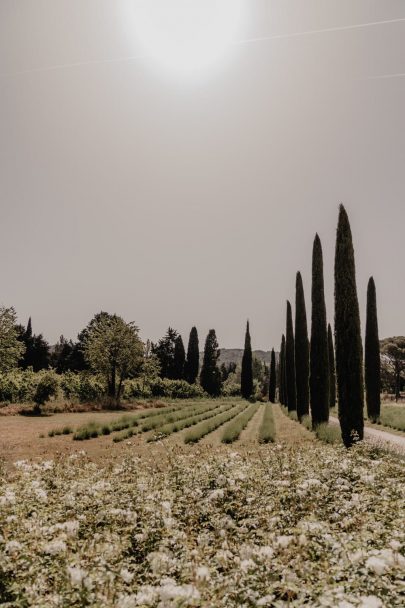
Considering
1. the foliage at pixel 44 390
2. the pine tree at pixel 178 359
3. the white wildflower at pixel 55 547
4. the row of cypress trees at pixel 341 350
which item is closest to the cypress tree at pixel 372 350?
the row of cypress trees at pixel 341 350

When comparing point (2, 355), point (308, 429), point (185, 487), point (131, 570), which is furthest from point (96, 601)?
point (2, 355)

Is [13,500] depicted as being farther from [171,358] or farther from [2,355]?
[171,358]

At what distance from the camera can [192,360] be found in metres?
71.9

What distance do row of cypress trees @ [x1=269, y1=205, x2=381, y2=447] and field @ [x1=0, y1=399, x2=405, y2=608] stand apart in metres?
4.04

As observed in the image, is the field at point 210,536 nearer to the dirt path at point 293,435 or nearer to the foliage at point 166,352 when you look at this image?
the dirt path at point 293,435

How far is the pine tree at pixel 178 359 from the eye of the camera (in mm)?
71000

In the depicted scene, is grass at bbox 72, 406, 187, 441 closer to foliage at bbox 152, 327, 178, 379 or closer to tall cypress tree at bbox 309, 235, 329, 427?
tall cypress tree at bbox 309, 235, 329, 427

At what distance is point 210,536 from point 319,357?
17963 mm

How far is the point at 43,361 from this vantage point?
67250 mm

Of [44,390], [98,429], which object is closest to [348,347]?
[98,429]

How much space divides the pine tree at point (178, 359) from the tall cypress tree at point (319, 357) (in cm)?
5090

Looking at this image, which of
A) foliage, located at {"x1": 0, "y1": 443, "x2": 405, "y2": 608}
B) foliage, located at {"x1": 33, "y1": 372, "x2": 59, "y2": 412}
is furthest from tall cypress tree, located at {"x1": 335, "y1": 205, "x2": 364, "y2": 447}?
foliage, located at {"x1": 33, "y1": 372, "x2": 59, "y2": 412}

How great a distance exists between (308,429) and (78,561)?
18.3m

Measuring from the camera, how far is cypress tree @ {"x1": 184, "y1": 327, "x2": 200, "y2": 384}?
70812mm
